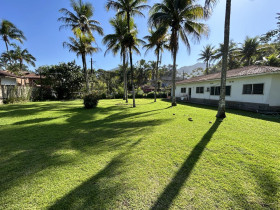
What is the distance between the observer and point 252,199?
6.55 feet

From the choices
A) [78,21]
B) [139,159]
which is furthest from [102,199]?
[78,21]

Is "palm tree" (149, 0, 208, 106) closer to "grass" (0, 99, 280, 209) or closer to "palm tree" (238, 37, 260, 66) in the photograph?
"grass" (0, 99, 280, 209)

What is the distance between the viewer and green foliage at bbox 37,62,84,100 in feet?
62.9

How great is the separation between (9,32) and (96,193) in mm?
32524

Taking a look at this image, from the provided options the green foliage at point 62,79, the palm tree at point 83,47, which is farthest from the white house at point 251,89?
the green foliage at point 62,79

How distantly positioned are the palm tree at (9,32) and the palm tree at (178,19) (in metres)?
25.2

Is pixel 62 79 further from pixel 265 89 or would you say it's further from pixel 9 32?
pixel 265 89

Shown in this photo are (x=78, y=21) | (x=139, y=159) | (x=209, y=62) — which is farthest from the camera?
(x=209, y=62)

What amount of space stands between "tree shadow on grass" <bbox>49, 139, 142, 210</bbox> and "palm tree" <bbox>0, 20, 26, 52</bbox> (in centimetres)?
3179

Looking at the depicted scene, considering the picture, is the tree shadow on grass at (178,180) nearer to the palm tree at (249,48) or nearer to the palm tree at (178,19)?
the palm tree at (178,19)

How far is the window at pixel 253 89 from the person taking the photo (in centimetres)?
981

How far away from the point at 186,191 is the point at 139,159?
1246 millimetres

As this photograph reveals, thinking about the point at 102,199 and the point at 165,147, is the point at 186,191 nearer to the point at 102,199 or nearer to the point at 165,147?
the point at 102,199

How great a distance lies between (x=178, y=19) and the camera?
1159 centimetres
